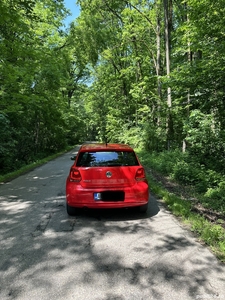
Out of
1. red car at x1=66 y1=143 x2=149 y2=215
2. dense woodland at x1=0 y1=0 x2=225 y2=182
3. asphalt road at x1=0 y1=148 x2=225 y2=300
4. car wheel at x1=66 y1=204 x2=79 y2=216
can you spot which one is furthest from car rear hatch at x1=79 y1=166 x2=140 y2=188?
dense woodland at x1=0 y1=0 x2=225 y2=182

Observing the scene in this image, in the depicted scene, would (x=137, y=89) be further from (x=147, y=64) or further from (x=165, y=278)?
(x=165, y=278)

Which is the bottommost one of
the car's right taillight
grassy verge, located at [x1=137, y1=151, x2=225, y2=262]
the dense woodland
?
grassy verge, located at [x1=137, y1=151, x2=225, y2=262]

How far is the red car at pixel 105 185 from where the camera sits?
483cm

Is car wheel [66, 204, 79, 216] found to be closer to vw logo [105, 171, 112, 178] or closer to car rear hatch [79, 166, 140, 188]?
car rear hatch [79, 166, 140, 188]

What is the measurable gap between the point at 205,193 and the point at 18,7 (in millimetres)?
9313

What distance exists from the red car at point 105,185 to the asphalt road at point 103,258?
373 millimetres

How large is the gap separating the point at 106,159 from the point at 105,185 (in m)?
0.59

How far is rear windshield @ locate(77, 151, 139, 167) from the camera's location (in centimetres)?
508

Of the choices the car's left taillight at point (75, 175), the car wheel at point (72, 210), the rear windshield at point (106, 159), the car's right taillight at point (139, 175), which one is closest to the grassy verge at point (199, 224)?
the car's right taillight at point (139, 175)

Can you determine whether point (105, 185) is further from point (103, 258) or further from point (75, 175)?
point (103, 258)

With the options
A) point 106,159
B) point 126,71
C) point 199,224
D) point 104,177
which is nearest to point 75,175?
point 104,177

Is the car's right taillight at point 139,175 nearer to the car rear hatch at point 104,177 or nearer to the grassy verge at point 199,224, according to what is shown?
the car rear hatch at point 104,177

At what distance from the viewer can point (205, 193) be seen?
23.3ft

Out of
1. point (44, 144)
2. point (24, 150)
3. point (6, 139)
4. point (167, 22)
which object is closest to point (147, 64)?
point (167, 22)
